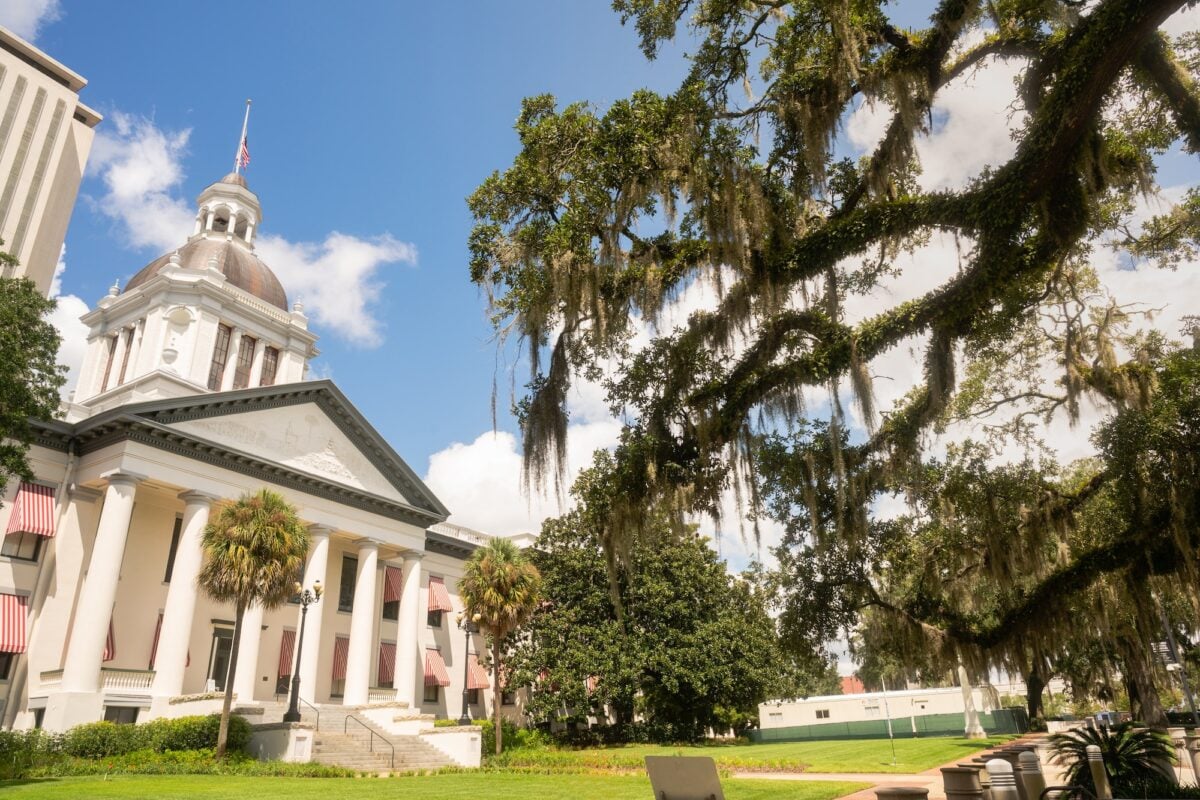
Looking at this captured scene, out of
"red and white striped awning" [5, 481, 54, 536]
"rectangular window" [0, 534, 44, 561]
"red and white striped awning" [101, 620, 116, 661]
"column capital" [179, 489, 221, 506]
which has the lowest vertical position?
"red and white striped awning" [101, 620, 116, 661]

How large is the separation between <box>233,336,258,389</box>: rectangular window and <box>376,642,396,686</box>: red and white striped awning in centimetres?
1795

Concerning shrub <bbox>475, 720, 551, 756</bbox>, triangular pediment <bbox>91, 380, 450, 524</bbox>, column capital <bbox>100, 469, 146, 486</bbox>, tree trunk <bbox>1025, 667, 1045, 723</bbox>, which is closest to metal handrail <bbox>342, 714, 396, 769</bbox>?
shrub <bbox>475, 720, 551, 756</bbox>

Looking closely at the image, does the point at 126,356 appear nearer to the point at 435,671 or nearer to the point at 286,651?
the point at 286,651

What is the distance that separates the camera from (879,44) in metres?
8.46

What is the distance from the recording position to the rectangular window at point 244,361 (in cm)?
4303

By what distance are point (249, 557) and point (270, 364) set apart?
2790 centimetres

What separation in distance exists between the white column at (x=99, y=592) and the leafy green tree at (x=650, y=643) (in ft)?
53.4

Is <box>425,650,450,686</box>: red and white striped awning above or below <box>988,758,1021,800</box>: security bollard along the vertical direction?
above

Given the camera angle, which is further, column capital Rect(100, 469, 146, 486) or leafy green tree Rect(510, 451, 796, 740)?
leafy green tree Rect(510, 451, 796, 740)

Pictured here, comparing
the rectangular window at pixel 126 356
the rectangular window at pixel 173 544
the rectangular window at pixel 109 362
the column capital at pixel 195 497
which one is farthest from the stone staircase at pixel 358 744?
the rectangular window at pixel 109 362

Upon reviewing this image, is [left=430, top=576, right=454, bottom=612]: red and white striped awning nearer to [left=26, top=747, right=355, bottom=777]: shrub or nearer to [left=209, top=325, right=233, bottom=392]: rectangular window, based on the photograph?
[left=26, top=747, right=355, bottom=777]: shrub

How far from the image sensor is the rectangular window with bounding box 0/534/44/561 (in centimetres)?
2389

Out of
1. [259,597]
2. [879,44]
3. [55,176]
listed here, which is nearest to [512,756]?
[259,597]

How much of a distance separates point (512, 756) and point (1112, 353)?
22.9 m
